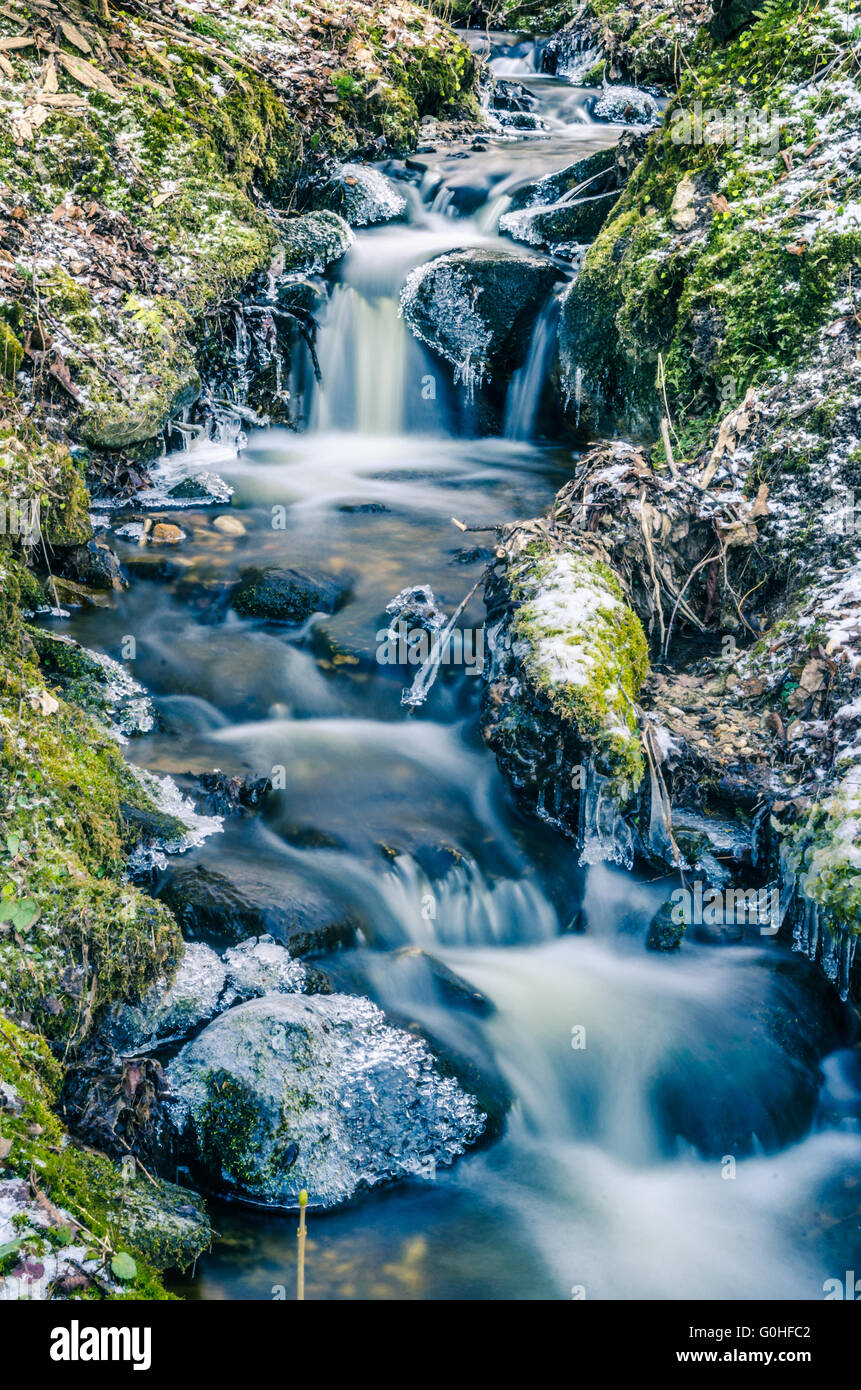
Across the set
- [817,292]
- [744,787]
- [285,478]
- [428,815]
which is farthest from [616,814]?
[285,478]

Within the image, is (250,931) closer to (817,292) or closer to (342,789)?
(342,789)

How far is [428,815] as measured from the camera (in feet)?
16.8

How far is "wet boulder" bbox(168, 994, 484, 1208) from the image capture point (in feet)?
11.0

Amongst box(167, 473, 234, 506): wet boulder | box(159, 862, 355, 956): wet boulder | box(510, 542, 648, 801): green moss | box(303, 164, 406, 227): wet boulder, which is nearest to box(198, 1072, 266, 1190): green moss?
box(159, 862, 355, 956): wet boulder

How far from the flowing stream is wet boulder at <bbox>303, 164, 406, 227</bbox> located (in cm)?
392

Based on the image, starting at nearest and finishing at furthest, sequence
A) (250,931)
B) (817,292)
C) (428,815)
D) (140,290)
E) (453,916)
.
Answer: (250,931) → (453,916) → (428,815) → (817,292) → (140,290)

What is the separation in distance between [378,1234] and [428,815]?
2.15 m

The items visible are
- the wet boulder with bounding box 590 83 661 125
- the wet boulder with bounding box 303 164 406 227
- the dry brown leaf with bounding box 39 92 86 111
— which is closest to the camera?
the dry brown leaf with bounding box 39 92 86 111

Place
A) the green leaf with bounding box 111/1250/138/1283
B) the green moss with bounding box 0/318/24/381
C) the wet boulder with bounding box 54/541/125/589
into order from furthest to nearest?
the wet boulder with bounding box 54/541/125/589 < the green moss with bounding box 0/318/24/381 < the green leaf with bounding box 111/1250/138/1283

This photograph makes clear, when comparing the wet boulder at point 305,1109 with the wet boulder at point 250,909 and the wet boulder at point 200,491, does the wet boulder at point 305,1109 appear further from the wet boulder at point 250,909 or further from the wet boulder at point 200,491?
the wet boulder at point 200,491

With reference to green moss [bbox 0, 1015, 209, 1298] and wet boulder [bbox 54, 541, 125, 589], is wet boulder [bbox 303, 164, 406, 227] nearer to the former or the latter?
wet boulder [bbox 54, 541, 125, 589]

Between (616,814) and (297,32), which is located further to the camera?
(297,32)

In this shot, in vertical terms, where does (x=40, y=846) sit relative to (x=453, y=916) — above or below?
above

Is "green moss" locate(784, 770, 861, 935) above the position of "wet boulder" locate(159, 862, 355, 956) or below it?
above
